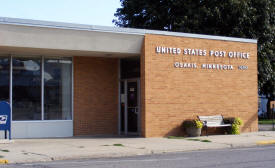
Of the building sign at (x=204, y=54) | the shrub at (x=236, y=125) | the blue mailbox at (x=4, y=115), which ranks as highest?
the building sign at (x=204, y=54)

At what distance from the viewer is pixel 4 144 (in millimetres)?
15734

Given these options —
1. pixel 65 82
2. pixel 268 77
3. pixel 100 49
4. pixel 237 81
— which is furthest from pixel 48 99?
pixel 268 77

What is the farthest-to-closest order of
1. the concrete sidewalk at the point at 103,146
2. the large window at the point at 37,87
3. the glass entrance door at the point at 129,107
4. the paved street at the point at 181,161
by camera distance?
1. the glass entrance door at the point at 129,107
2. the large window at the point at 37,87
3. the concrete sidewalk at the point at 103,146
4. the paved street at the point at 181,161

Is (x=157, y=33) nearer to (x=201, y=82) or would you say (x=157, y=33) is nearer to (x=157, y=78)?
(x=157, y=78)

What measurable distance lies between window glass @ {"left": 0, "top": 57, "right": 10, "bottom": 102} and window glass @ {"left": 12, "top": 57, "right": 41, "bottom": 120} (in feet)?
0.76

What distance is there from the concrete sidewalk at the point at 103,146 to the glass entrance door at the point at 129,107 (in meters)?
2.25

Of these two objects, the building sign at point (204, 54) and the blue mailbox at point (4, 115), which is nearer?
the blue mailbox at point (4, 115)

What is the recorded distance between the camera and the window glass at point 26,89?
59.6 ft

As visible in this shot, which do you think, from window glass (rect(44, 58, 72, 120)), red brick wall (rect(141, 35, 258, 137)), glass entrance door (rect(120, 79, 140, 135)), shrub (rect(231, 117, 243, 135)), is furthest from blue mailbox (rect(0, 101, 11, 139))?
shrub (rect(231, 117, 243, 135))

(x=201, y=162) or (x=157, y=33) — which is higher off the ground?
(x=157, y=33)

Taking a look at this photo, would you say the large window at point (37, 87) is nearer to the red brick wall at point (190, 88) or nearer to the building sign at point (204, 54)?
the red brick wall at point (190, 88)

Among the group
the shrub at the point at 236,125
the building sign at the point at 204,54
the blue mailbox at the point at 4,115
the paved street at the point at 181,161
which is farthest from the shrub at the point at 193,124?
the blue mailbox at the point at 4,115

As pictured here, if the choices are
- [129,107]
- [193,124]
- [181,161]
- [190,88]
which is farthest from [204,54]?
[181,161]

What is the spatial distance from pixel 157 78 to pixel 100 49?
2.69 m
